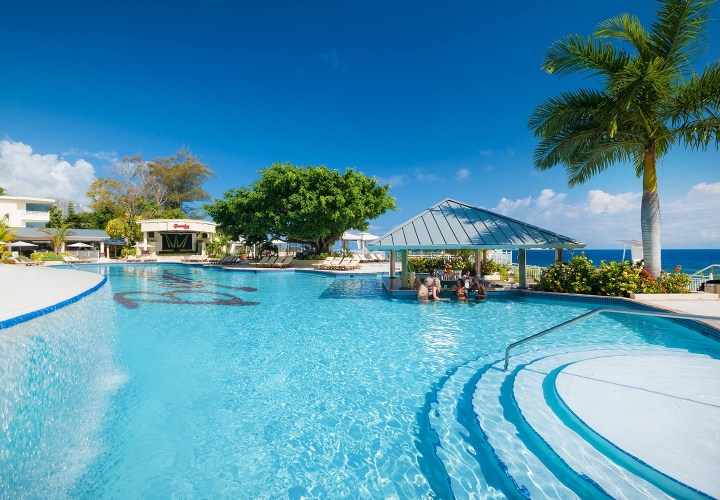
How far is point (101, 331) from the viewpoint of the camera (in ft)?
22.8

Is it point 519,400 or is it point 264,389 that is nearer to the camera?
point 519,400

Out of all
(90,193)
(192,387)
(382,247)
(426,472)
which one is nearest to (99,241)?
(90,193)

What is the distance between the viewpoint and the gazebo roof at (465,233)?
13.3 meters

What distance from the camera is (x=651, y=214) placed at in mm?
12266

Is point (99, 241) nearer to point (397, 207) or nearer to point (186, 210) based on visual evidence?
point (186, 210)

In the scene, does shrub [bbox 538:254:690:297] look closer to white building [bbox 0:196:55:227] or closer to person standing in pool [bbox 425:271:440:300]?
person standing in pool [bbox 425:271:440:300]

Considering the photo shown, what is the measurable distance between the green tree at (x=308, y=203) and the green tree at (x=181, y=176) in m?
34.4

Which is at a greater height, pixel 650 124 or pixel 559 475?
pixel 650 124

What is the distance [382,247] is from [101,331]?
29.2 feet

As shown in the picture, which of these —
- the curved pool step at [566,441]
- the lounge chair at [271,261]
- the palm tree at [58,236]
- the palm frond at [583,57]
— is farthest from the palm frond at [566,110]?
the palm tree at [58,236]

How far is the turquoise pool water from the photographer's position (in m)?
3.39

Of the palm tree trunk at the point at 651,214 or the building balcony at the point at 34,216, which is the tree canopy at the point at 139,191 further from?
the palm tree trunk at the point at 651,214

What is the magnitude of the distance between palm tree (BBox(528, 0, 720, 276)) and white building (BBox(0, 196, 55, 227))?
192ft

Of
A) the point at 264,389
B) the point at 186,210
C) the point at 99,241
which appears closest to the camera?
the point at 264,389
